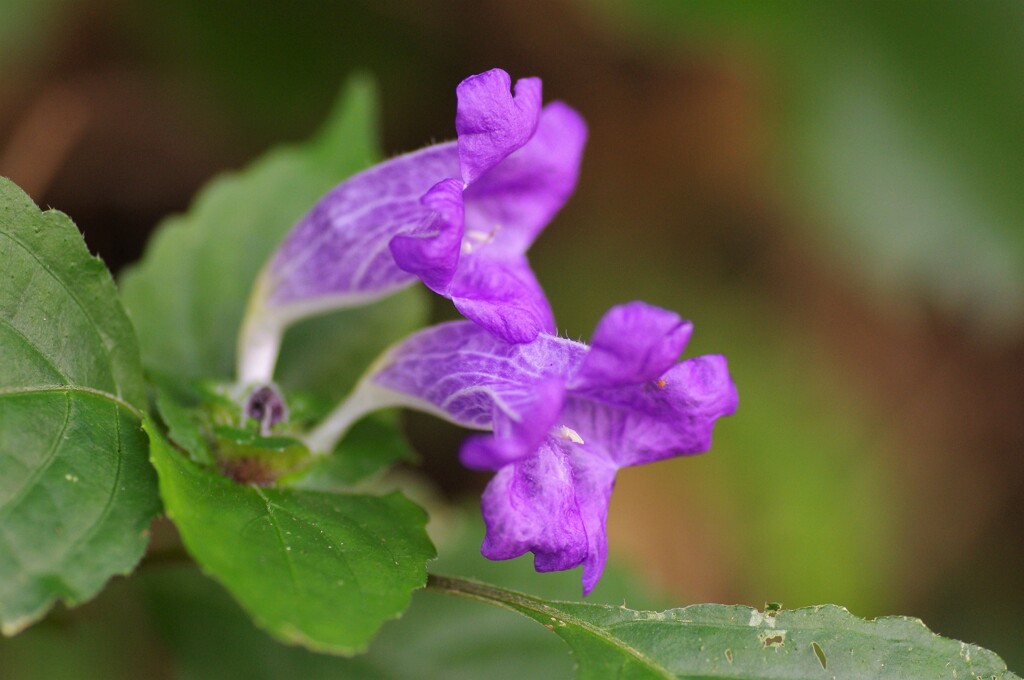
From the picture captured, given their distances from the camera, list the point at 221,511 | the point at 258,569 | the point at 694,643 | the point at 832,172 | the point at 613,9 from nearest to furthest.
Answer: the point at 258,569
the point at 221,511
the point at 694,643
the point at 613,9
the point at 832,172

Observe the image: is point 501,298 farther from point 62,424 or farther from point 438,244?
point 62,424

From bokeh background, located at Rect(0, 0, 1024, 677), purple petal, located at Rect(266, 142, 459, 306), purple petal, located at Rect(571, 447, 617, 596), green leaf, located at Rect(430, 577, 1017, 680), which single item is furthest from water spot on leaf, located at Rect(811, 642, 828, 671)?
bokeh background, located at Rect(0, 0, 1024, 677)

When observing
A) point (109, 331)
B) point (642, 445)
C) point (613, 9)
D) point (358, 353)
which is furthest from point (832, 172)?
point (109, 331)

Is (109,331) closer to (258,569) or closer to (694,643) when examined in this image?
(258,569)

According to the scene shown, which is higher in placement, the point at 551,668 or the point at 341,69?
the point at 341,69

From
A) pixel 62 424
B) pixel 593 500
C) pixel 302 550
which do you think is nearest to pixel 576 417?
pixel 593 500

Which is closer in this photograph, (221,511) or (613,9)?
(221,511)
